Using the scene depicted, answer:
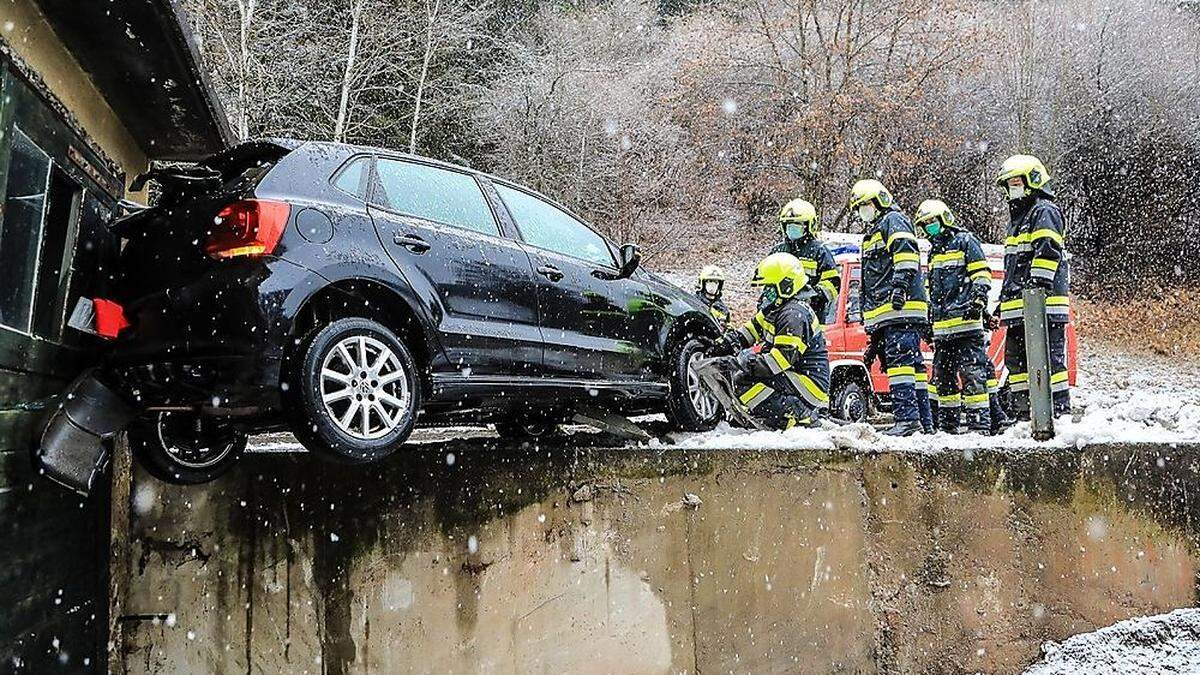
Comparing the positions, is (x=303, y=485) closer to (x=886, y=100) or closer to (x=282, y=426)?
(x=282, y=426)

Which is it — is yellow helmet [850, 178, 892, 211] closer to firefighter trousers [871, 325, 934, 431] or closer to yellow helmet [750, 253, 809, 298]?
yellow helmet [750, 253, 809, 298]

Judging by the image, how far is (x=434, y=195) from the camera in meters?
4.32

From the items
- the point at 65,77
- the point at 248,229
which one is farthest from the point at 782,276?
the point at 65,77

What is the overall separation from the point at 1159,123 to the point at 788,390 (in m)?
17.1

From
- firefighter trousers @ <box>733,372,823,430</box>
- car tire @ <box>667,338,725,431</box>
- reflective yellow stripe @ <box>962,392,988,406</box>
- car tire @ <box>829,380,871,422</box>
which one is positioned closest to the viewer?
car tire @ <box>667,338,725,431</box>

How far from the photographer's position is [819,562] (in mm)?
5141

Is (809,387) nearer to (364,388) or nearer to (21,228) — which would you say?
(364,388)

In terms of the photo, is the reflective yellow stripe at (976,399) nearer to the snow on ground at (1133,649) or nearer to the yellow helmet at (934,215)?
the yellow helmet at (934,215)

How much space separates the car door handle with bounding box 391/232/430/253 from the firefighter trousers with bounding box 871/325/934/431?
3771 millimetres

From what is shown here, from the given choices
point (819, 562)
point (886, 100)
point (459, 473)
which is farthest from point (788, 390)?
point (886, 100)

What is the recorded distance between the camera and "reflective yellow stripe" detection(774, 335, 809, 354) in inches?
243

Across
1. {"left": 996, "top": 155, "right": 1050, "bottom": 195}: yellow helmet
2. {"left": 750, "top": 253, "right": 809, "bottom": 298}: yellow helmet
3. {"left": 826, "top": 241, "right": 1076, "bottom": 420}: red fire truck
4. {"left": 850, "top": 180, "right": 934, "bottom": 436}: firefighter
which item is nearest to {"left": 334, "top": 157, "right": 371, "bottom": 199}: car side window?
{"left": 750, "top": 253, "right": 809, "bottom": 298}: yellow helmet

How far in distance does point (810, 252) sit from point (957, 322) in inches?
49.1

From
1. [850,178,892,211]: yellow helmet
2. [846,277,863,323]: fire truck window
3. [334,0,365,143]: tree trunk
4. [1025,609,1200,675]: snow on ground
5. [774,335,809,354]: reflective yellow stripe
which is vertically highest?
[334,0,365,143]: tree trunk
